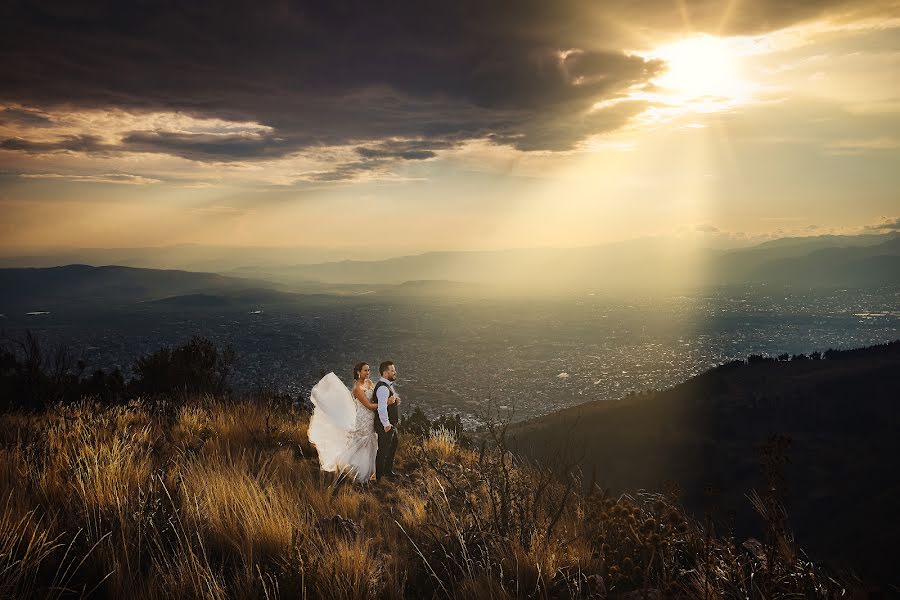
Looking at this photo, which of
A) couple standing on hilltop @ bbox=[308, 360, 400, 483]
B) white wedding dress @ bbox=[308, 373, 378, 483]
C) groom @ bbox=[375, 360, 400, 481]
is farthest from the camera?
groom @ bbox=[375, 360, 400, 481]

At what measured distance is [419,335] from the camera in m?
169

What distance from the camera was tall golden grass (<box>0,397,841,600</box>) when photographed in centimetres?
302

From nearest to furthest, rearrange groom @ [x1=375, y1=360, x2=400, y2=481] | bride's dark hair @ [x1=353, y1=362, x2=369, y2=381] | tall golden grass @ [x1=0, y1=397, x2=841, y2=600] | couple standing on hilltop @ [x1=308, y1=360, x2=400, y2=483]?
1. tall golden grass @ [x1=0, y1=397, x2=841, y2=600]
2. couple standing on hilltop @ [x1=308, y1=360, x2=400, y2=483]
3. groom @ [x1=375, y1=360, x2=400, y2=481]
4. bride's dark hair @ [x1=353, y1=362, x2=369, y2=381]

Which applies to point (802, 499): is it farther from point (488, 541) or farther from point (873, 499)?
point (488, 541)

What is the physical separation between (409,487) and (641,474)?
97227 millimetres

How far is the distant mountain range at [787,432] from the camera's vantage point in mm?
76375

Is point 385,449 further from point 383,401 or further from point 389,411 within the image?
point 383,401

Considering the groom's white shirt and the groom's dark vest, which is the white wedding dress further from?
the groom's white shirt

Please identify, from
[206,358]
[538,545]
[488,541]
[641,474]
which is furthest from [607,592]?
[641,474]

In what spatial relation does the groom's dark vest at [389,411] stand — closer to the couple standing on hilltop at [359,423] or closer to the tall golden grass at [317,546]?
the couple standing on hilltop at [359,423]

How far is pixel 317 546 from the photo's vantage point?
140 inches

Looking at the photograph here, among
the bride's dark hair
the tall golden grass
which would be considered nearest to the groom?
the bride's dark hair

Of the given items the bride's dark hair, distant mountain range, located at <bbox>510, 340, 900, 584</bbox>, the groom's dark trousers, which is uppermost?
the bride's dark hair

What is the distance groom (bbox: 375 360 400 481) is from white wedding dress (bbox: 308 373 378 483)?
0.10m
